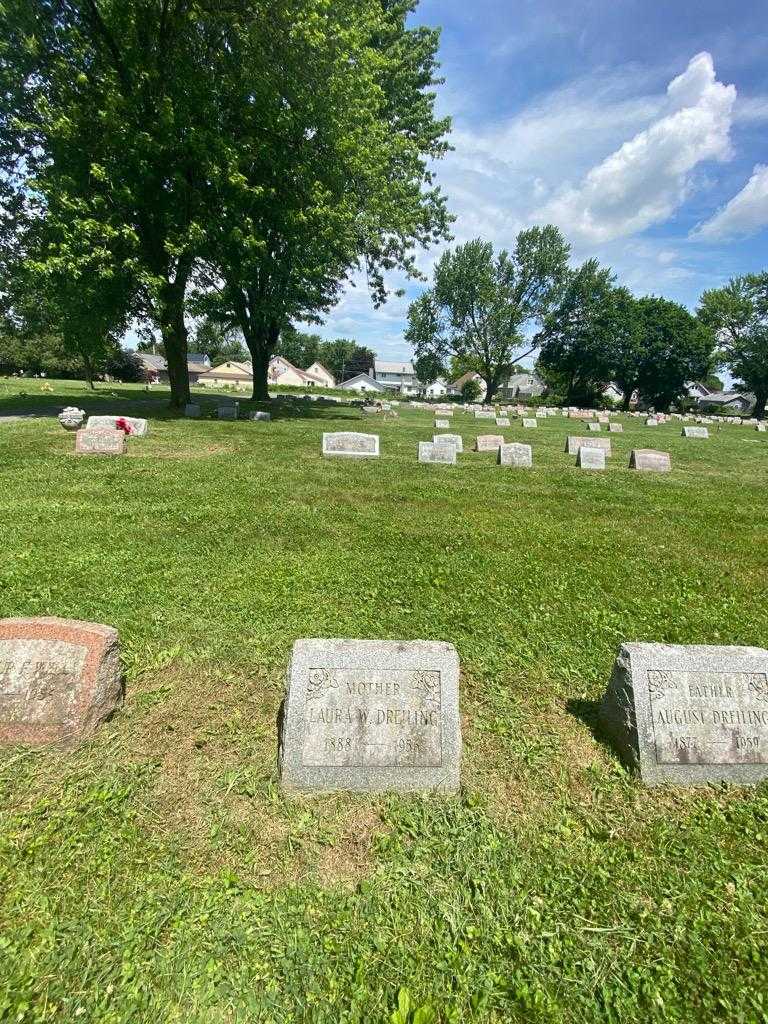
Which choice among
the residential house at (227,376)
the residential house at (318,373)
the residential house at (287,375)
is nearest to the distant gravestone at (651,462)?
the residential house at (287,375)

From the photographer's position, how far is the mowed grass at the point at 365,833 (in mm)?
2025

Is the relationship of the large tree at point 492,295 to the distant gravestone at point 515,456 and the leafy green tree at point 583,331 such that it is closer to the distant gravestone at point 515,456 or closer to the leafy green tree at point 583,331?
the leafy green tree at point 583,331

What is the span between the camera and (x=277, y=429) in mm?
18219

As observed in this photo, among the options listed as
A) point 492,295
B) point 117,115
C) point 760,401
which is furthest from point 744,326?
point 117,115

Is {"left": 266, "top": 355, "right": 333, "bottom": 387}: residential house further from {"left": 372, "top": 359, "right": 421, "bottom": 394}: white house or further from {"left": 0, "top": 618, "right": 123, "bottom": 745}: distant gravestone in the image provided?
{"left": 0, "top": 618, "right": 123, "bottom": 745}: distant gravestone

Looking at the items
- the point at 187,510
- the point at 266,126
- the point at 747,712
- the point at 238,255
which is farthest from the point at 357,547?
the point at 266,126

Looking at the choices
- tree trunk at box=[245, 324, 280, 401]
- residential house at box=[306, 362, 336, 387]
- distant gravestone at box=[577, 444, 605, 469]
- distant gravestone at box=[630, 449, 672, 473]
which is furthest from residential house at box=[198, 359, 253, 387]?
distant gravestone at box=[630, 449, 672, 473]

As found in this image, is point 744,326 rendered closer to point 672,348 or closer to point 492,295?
point 672,348

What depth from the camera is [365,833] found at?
270 centimetres

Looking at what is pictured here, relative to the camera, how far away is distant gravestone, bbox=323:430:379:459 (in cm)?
1352

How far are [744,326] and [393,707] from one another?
7923cm

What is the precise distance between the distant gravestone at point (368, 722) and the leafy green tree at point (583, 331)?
65.2m

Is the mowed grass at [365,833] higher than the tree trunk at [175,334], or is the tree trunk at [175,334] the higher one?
the tree trunk at [175,334]

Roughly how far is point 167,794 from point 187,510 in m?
5.57
